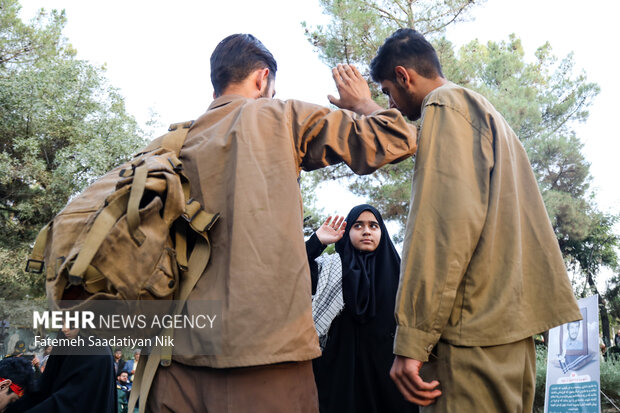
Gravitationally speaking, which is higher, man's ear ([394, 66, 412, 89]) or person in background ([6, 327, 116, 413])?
man's ear ([394, 66, 412, 89])

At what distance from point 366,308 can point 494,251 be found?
186cm

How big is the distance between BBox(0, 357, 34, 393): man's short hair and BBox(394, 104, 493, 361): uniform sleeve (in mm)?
3338

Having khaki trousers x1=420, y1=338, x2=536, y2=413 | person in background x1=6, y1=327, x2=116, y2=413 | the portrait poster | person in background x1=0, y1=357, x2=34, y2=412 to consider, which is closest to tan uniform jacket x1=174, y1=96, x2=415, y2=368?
khaki trousers x1=420, y1=338, x2=536, y2=413

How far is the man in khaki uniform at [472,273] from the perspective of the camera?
64.3 inches

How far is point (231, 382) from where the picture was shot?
5.10ft

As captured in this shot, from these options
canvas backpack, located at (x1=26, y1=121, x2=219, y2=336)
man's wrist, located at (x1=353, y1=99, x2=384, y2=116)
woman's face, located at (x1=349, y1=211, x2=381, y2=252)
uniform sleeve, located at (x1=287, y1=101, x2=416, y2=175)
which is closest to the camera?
canvas backpack, located at (x1=26, y1=121, x2=219, y2=336)

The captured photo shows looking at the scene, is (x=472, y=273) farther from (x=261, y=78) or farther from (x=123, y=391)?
(x=123, y=391)

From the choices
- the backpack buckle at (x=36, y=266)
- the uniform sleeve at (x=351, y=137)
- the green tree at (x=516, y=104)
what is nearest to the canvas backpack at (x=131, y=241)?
the backpack buckle at (x=36, y=266)

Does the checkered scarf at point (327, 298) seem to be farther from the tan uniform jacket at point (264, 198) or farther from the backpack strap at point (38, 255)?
the backpack strap at point (38, 255)

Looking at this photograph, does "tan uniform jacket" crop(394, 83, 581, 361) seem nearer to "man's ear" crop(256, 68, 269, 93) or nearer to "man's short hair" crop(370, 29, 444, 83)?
"man's short hair" crop(370, 29, 444, 83)

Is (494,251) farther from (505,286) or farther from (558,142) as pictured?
(558,142)

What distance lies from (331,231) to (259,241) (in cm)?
220

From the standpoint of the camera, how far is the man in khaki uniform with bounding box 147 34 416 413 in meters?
1.56

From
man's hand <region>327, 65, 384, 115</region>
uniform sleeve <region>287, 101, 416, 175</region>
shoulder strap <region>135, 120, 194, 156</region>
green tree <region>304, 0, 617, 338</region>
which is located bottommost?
uniform sleeve <region>287, 101, 416, 175</region>
